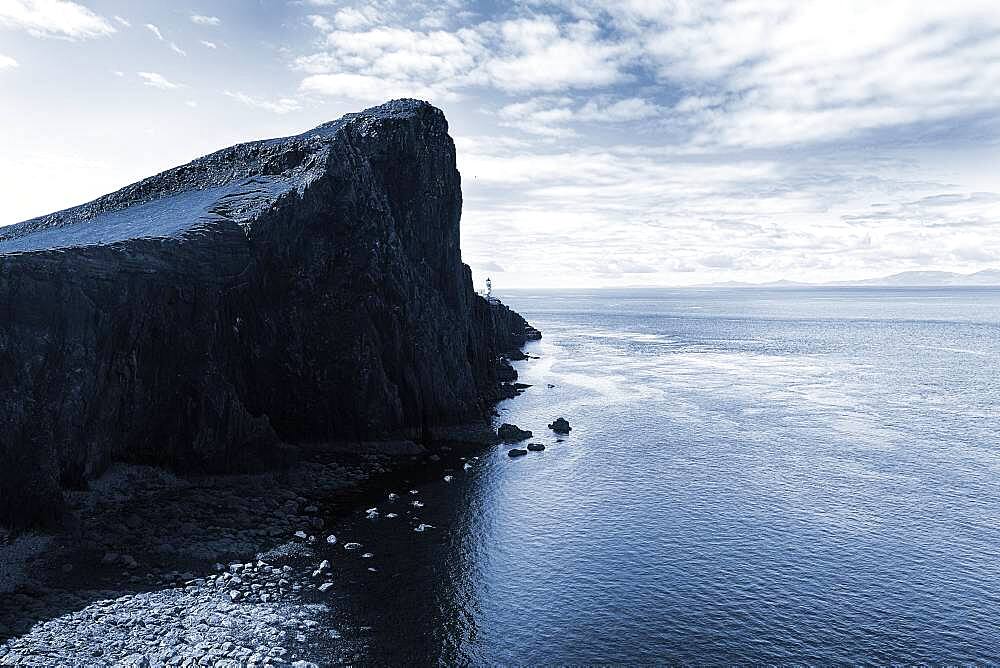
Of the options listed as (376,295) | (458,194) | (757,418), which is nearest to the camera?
(376,295)

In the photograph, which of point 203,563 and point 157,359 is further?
point 157,359

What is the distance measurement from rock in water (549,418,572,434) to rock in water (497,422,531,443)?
193 inches

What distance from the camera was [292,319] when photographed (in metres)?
73.2

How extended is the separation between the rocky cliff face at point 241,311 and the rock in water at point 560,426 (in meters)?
11.6

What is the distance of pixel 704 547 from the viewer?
168ft

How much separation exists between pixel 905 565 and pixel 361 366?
190 ft

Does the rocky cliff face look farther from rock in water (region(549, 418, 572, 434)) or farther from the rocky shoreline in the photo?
rock in water (region(549, 418, 572, 434))

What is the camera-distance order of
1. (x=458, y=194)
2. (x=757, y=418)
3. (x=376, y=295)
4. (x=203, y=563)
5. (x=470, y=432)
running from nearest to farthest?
(x=203, y=563), (x=376, y=295), (x=470, y=432), (x=757, y=418), (x=458, y=194)

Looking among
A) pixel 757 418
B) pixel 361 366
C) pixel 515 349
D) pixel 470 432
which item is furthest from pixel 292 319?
pixel 515 349

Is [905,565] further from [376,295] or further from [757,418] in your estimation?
[376,295]

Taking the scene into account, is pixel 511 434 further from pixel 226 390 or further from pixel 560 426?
pixel 226 390

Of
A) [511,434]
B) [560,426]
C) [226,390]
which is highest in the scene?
[226,390]

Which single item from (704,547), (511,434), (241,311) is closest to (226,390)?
(241,311)

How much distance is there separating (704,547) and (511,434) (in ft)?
120
